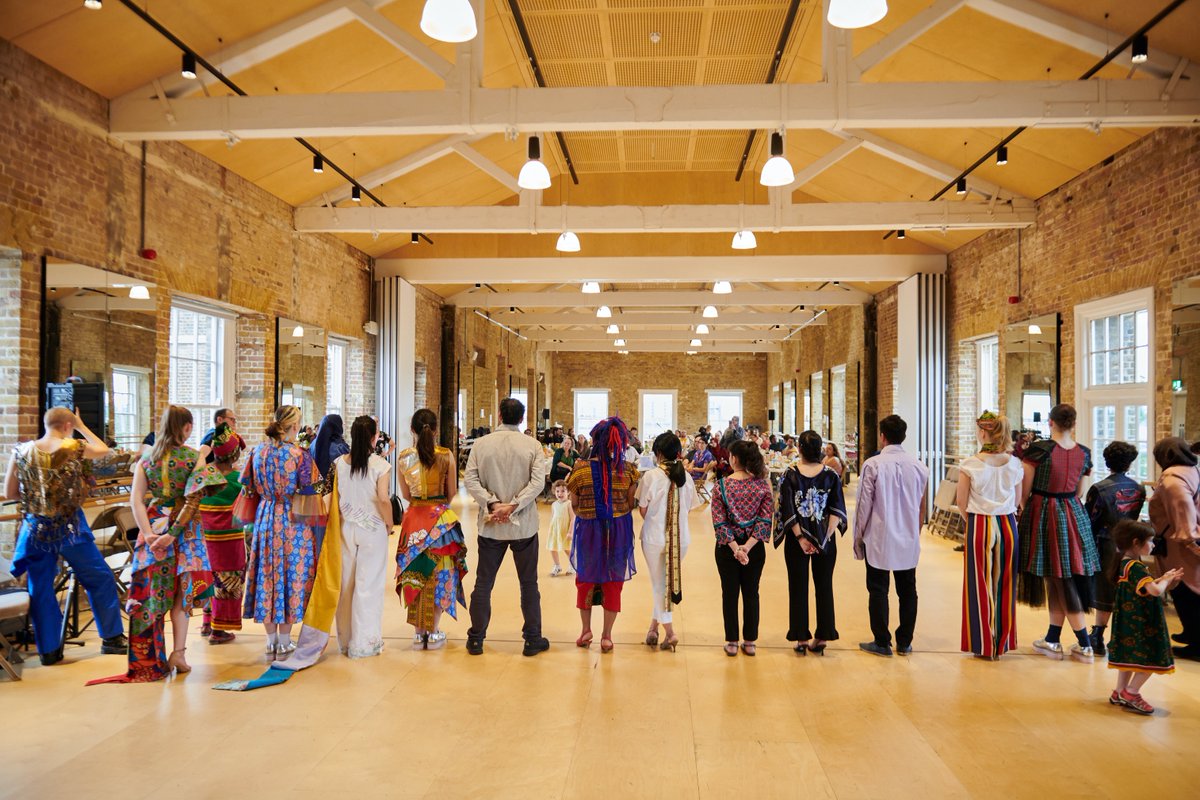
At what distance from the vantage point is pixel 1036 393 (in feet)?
28.4

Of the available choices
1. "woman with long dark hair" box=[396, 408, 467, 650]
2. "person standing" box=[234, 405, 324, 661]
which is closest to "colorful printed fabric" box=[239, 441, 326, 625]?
"person standing" box=[234, 405, 324, 661]

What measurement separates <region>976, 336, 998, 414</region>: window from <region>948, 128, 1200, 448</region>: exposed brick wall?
0.57 m

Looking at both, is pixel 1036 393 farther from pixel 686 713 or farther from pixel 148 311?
pixel 148 311

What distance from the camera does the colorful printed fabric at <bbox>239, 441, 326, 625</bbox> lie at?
15.1ft

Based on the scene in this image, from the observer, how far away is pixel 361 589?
471cm

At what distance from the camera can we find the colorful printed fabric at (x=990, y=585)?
4809 mm

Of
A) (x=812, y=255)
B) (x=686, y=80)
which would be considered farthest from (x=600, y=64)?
(x=812, y=255)

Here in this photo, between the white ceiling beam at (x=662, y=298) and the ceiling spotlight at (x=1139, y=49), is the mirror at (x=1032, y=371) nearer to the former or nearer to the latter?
the ceiling spotlight at (x=1139, y=49)

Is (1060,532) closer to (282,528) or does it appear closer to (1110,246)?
(1110,246)

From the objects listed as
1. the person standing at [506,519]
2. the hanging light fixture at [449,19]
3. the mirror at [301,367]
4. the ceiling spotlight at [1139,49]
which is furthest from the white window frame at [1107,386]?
the mirror at [301,367]

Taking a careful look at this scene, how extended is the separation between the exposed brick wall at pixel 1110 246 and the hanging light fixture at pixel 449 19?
18.3 feet

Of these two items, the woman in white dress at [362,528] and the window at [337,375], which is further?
the window at [337,375]

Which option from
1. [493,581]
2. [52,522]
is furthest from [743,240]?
[52,522]

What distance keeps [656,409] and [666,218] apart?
68.6 feet
